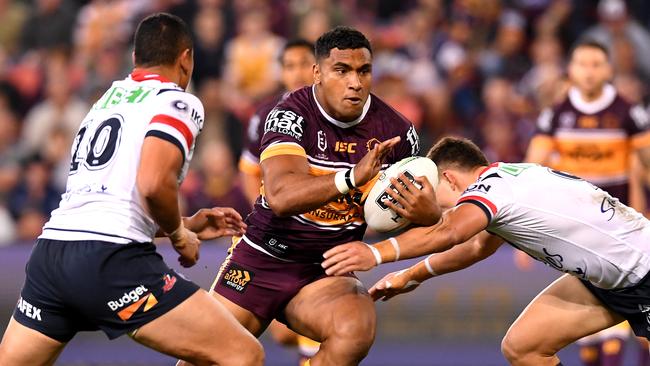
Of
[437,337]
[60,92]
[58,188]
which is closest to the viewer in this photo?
[437,337]

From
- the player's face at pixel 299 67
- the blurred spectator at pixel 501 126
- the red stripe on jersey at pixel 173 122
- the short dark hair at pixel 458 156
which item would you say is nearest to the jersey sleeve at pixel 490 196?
the short dark hair at pixel 458 156

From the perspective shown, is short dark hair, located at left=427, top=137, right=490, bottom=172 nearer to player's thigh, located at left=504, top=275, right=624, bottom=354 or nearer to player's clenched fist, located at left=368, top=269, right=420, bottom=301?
player's clenched fist, located at left=368, top=269, right=420, bottom=301

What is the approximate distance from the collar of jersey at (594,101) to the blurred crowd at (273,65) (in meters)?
2.22

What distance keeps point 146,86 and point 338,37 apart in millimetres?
1316

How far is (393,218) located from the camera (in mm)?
6258

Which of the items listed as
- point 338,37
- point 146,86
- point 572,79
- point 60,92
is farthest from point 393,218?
point 60,92

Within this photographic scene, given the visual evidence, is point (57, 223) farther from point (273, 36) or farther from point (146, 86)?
point (273, 36)

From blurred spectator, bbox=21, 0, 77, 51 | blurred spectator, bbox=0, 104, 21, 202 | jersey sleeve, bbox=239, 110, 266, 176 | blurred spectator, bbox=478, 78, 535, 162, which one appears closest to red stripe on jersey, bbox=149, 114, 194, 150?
jersey sleeve, bbox=239, 110, 266, 176

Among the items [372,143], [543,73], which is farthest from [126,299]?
[543,73]

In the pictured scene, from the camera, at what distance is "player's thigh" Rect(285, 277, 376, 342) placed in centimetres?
637

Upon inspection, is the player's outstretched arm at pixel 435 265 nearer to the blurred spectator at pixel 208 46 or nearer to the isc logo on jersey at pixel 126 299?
the isc logo on jersey at pixel 126 299

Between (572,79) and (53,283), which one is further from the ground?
(572,79)

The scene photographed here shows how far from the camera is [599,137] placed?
9.56m

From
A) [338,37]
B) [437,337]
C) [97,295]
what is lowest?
[437,337]
